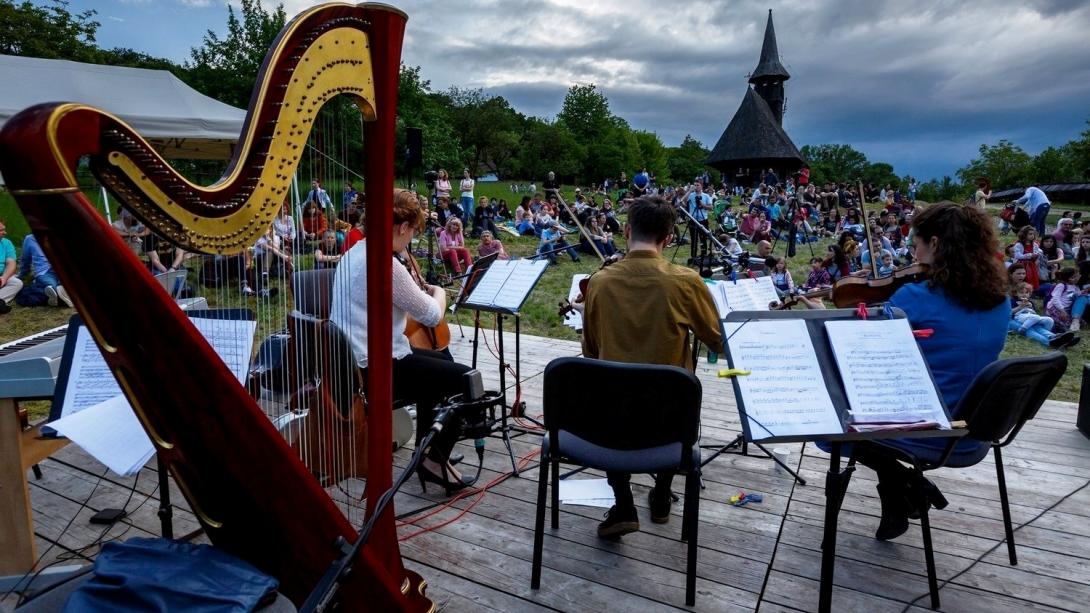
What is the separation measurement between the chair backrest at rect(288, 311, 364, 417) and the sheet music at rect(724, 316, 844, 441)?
140 centimetres

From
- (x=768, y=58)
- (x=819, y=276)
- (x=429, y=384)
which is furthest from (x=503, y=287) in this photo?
(x=768, y=58)

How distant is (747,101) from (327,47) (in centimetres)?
4407

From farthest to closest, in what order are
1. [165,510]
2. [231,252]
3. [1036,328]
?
[1036,328] → [165,510] → [231,252]

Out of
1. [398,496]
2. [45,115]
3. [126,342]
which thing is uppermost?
[45,115]

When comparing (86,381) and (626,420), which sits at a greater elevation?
(86,381)

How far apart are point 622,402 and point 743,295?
1.54 metres

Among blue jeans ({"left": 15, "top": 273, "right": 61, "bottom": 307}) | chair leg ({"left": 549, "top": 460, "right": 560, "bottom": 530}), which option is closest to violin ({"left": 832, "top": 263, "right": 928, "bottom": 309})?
chair leg ({"left": 549, "top": 460, "right": 560, "bottom": 530})

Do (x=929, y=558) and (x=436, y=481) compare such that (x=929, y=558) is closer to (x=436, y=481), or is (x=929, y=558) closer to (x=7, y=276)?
(x=436, y=481)

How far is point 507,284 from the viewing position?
11.4ft

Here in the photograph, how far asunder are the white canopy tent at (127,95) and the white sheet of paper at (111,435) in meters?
5.50

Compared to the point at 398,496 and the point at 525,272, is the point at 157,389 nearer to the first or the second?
the point at 398,496

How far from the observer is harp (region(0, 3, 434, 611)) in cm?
108

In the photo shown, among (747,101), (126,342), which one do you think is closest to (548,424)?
(126,342)

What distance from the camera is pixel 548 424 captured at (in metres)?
2.32
